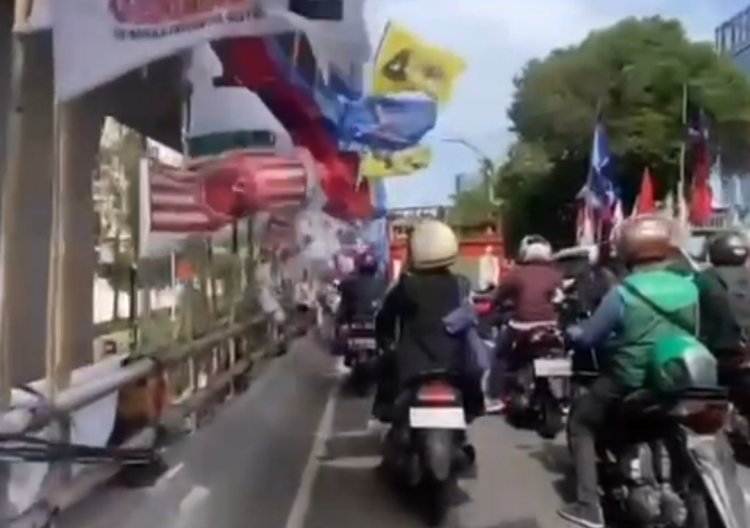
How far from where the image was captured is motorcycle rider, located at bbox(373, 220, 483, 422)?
9781mm

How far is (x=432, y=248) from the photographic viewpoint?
32.9 feet

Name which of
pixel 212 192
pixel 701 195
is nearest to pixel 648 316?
pixel 212 192

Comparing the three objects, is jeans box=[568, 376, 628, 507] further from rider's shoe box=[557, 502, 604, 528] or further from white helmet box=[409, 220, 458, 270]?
white helmet box=[409, 220, 458, 270]

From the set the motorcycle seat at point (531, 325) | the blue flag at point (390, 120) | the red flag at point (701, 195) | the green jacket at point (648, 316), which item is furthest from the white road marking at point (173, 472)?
the red flag at point (701, 195)


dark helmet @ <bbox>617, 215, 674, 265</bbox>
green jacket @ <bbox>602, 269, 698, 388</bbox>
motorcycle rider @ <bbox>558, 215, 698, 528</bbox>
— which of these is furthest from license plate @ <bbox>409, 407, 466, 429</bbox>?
dark helmet @ <bbox>617, 215, 674, 265</bbox>

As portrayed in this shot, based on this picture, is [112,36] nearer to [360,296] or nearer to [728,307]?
[728,307]

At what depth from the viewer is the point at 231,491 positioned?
11.3 meters

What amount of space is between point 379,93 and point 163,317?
9.67 m

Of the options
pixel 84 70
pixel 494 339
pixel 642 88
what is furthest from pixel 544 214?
pixel 84 70

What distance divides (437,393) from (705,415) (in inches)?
91.9

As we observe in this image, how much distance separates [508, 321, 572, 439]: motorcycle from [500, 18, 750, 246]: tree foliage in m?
44.7

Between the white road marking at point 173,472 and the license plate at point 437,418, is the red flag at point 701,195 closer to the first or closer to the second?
the white road marking at point 173,472

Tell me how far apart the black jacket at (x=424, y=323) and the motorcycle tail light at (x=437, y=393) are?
0.42 feet

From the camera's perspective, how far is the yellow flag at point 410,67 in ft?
73.3
